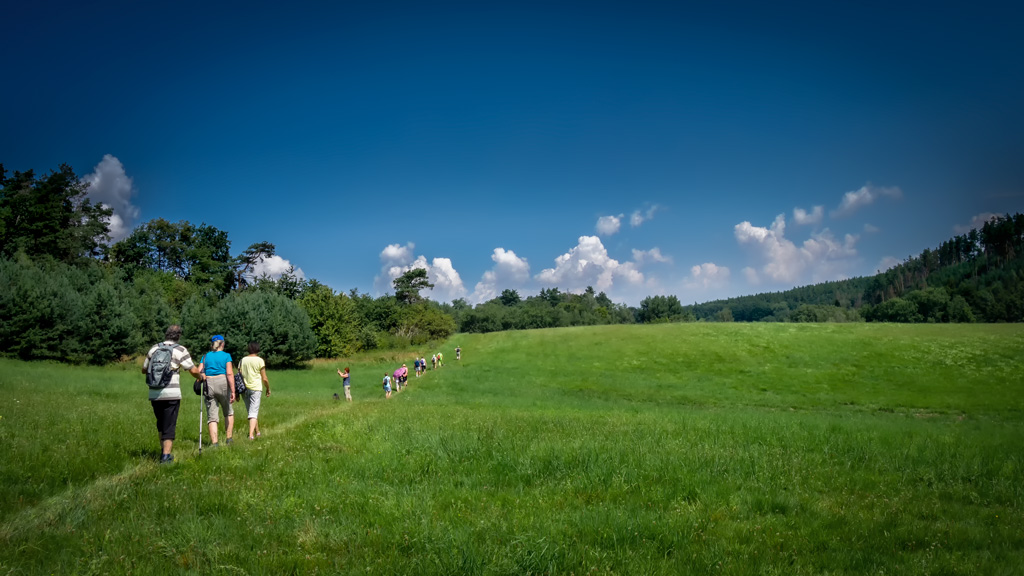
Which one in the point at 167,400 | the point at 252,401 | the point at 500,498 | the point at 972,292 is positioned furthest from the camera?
the point at 972,292

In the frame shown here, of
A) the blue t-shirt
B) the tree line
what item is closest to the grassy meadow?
the blue t-shirt

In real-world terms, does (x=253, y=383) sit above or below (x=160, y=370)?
below

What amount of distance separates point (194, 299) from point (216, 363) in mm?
58510

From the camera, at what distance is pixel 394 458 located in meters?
8.49

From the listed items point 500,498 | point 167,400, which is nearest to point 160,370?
point 167,400

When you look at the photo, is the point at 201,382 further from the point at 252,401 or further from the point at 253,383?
the point at 252,401

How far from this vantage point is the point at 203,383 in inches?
414

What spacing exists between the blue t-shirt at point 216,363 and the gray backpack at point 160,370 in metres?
2.12

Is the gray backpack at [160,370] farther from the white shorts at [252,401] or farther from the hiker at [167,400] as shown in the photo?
the white shorts at [252,401]

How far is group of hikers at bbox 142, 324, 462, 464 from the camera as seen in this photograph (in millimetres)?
8641

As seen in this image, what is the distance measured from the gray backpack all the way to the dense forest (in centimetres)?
4415

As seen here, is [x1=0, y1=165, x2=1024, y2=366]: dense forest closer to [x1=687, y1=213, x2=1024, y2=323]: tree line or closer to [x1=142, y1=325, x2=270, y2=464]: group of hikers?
[x1=687, y1=213, x2=1024, y2=323]: tree line

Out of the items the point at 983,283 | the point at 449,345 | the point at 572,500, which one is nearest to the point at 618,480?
the point at 572,500

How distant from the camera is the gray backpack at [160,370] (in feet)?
28.0
